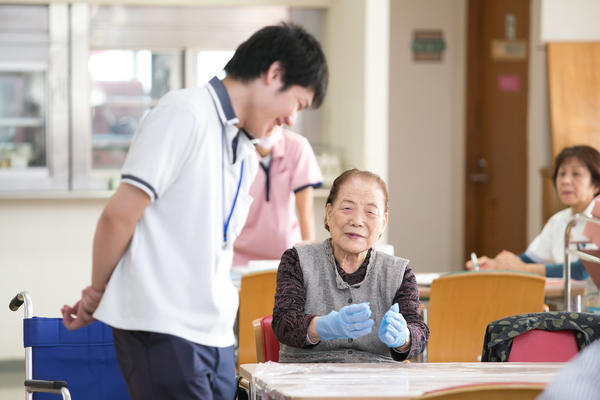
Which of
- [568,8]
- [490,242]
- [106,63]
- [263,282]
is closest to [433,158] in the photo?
[490,242]

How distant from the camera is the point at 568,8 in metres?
5.72

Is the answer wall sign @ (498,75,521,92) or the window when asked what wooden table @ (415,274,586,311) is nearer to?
the window

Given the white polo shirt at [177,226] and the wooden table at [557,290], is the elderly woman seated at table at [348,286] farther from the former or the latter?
the wooden table at [557,290]

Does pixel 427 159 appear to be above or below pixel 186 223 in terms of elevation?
above

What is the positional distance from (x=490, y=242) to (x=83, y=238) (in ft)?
10.0

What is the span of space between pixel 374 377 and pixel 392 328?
19 centimetres

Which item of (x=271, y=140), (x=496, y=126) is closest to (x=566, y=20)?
(x=496, y=126)

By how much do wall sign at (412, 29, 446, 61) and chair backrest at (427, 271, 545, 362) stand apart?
4207mm

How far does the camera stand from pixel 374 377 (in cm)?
203

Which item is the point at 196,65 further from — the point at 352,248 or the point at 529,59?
the point at 352,248

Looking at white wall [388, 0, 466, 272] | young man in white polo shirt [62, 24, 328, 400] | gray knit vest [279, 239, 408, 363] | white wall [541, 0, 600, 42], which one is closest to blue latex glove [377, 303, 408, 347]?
gray knit vest [279, 239, 408, 363]

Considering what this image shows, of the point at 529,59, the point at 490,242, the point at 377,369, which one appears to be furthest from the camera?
the point at 490,242

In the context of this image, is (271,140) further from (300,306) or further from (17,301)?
(17,301)

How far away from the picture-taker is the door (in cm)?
639
